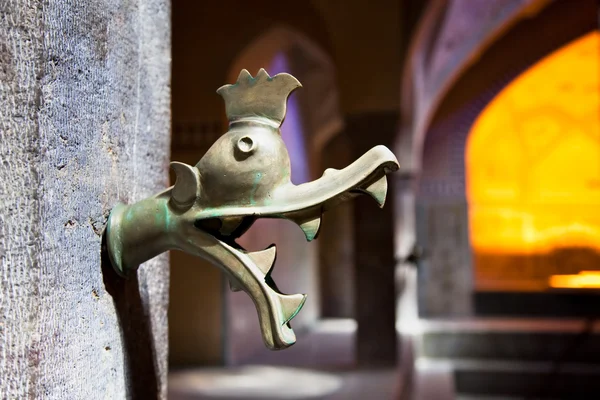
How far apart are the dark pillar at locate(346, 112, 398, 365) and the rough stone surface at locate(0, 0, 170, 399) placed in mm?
4568

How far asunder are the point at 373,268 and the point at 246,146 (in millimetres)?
4921

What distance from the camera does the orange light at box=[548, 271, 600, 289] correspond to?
30.3 feet

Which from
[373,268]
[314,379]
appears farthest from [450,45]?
[314,379]

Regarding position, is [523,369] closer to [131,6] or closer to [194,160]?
[194,160]

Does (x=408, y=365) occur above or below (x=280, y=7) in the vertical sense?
below

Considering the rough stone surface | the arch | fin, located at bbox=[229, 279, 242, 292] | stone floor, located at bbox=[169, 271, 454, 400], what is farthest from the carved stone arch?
fin, located at bbox=[229, 279, 242, 292]

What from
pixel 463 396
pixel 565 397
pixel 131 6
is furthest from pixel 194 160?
pixel 131 6

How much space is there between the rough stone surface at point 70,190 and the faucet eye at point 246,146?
19cm

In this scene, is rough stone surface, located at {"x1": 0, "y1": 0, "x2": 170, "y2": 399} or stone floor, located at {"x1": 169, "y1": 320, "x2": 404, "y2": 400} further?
stone floor, located at {"x1": 169, "y1": 320, "x2": 404, "y2": 400}

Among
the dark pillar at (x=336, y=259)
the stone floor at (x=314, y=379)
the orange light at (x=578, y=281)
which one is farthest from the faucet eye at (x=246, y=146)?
the dark pillar at (x=336, y=259)

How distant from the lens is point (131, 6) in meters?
0.95

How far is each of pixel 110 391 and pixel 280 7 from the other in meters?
5.94

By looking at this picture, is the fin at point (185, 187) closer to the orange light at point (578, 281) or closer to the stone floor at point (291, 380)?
the stone floor at point (291, 380)

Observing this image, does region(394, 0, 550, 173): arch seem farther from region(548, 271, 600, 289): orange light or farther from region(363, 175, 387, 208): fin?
region(363, 175, 387, 208): fin
